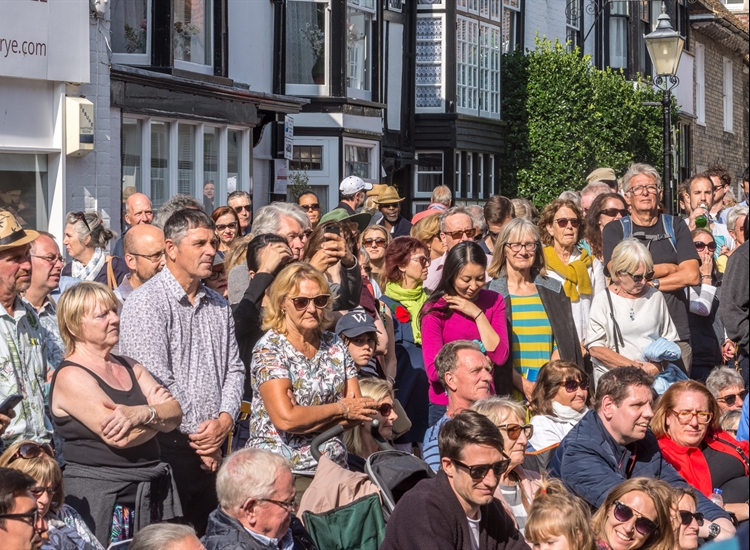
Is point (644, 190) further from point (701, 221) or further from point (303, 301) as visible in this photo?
point (303, 301)

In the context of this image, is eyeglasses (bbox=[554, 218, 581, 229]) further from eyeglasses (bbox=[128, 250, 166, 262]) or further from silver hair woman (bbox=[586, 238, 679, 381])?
eyeglasses (bbox=[128, 250, 166, 262])

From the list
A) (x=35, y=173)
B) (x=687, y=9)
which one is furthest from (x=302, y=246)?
(x=687, y=9)

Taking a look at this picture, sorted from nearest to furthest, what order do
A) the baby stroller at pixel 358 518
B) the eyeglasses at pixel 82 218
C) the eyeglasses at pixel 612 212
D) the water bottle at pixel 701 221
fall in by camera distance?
the baby stroller at pixel 358 518, the eyeglasses at pixel 82 218, the eyeglasses at pixel 612 212, the water bottle at pixel 701 221

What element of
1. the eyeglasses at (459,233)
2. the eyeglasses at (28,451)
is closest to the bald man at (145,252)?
the eyeglasses at (28,451)

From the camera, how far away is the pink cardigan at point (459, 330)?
7.33m

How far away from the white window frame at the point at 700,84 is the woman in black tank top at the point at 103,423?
36172 millimetres

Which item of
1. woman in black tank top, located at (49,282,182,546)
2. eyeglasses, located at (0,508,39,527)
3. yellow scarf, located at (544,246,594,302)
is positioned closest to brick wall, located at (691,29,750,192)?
yellow scarf, located at (544,246,594,302)

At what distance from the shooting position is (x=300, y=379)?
5.71m

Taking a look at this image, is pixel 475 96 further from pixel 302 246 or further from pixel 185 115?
pixel 302 246

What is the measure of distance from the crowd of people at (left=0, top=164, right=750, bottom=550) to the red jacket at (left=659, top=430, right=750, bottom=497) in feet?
0.04

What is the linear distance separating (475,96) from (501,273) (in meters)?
20.2

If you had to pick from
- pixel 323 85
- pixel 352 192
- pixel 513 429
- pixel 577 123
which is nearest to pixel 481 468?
pixel 513 429

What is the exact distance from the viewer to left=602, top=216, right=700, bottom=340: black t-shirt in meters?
8.74

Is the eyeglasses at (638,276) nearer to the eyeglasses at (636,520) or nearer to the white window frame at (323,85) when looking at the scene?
the eyeglasses at (636,520)
